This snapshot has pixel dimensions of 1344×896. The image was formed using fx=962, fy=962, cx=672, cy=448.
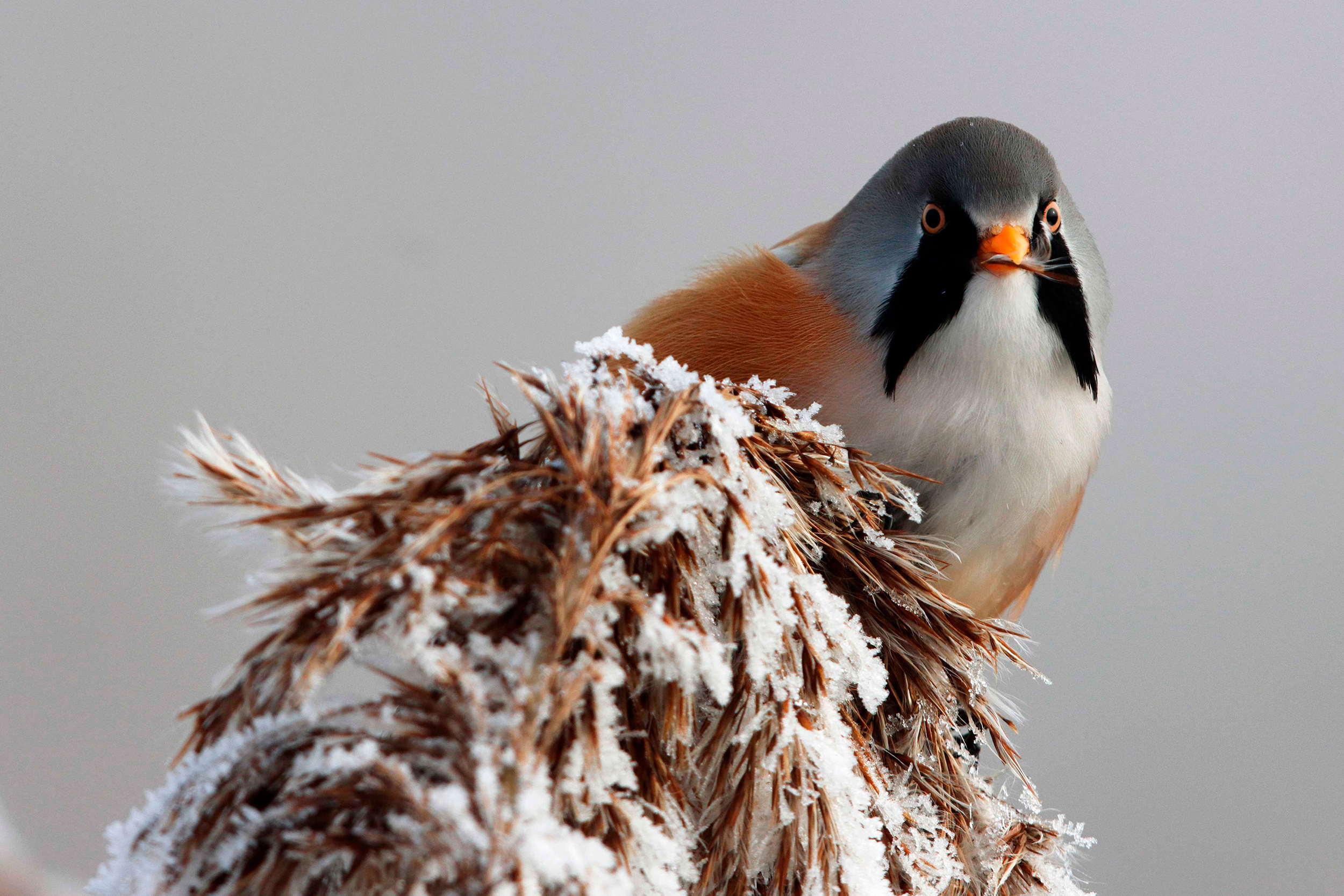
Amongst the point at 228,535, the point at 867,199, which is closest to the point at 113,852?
the point at 228,535

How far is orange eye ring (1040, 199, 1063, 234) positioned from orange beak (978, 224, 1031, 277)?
0.16 feet

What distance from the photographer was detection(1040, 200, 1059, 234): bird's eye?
0.82m

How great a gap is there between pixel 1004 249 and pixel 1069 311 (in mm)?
100

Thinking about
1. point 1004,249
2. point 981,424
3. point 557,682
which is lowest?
point 557,682

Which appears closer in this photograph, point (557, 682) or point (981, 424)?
point (557, 682)

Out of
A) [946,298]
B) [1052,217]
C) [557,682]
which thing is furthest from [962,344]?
[557,682]

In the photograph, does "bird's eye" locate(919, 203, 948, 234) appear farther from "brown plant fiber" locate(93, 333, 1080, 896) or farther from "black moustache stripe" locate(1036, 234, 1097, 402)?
"brown plant fiber" locate(93, 333, 1080, 896)

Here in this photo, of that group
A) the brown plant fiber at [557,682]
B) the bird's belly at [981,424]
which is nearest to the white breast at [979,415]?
the bird's belly at [981,424]

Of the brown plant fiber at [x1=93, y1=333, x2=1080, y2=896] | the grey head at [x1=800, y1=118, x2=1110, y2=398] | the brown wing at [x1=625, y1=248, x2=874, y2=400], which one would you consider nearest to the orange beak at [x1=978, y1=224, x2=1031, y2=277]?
the grey head at [x1=800, y1=118, x2=1110, y2=398]

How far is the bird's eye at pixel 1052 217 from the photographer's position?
2.68 ft

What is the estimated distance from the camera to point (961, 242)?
0.79m

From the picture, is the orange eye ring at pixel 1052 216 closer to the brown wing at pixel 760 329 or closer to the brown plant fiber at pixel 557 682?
the brown wing at pixel 760 329

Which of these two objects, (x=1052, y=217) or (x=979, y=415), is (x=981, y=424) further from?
(x=1052, y=217)

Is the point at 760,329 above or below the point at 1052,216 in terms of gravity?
below
